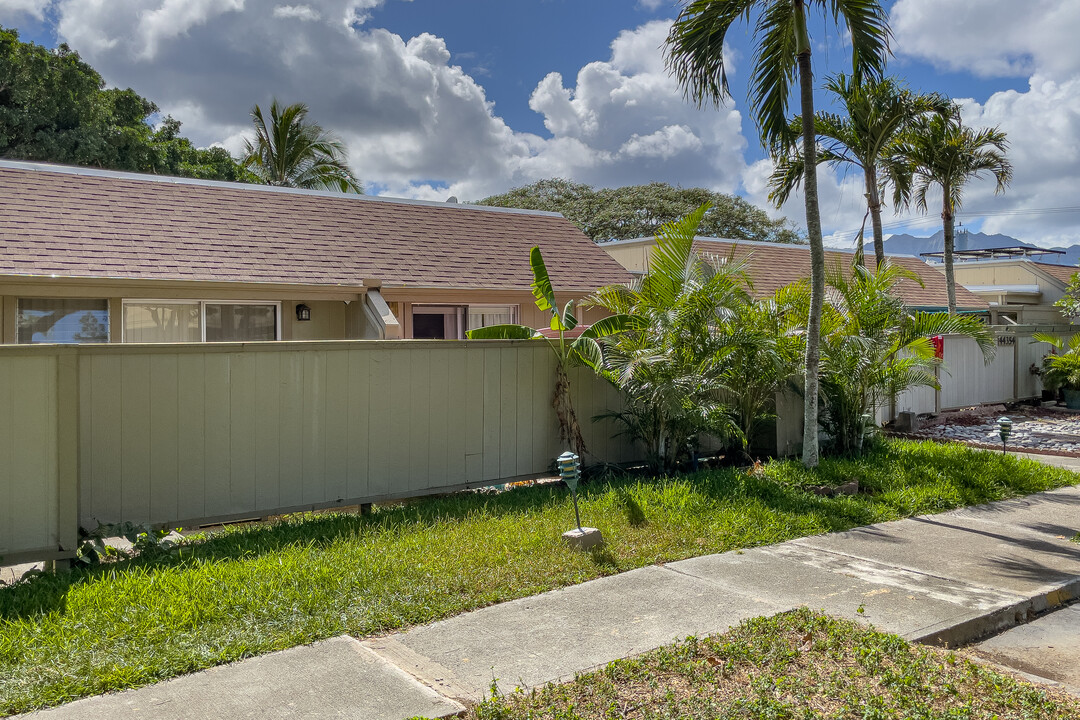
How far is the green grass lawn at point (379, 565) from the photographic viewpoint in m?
4.16

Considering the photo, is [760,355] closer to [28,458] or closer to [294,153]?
[28,458]

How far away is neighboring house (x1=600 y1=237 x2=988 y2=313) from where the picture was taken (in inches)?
885

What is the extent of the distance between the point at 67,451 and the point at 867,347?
832 cm

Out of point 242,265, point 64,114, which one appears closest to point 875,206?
point 242,265

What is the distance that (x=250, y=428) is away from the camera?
22.2 feet

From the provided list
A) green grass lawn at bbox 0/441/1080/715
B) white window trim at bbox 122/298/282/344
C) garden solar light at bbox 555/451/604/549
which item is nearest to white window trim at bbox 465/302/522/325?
white window trim at bbox 122/298/282/344

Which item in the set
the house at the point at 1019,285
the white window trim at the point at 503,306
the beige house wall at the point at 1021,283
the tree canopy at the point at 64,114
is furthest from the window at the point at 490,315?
the beige house wall at the point at 1021,283

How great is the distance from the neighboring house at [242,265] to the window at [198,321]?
0.02 m

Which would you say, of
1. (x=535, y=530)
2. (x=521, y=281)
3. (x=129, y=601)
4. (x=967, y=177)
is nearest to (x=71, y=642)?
(x=129, y=601)

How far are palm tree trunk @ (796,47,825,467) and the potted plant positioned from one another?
11.0 m

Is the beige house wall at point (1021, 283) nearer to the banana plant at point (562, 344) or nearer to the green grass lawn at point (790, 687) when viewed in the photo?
the banana plant at point (562, 344)

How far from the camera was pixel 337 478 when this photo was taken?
7.25 m

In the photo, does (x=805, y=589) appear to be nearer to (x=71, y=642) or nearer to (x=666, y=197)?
(x=71, y=642)

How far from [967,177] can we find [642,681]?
17558 mm
